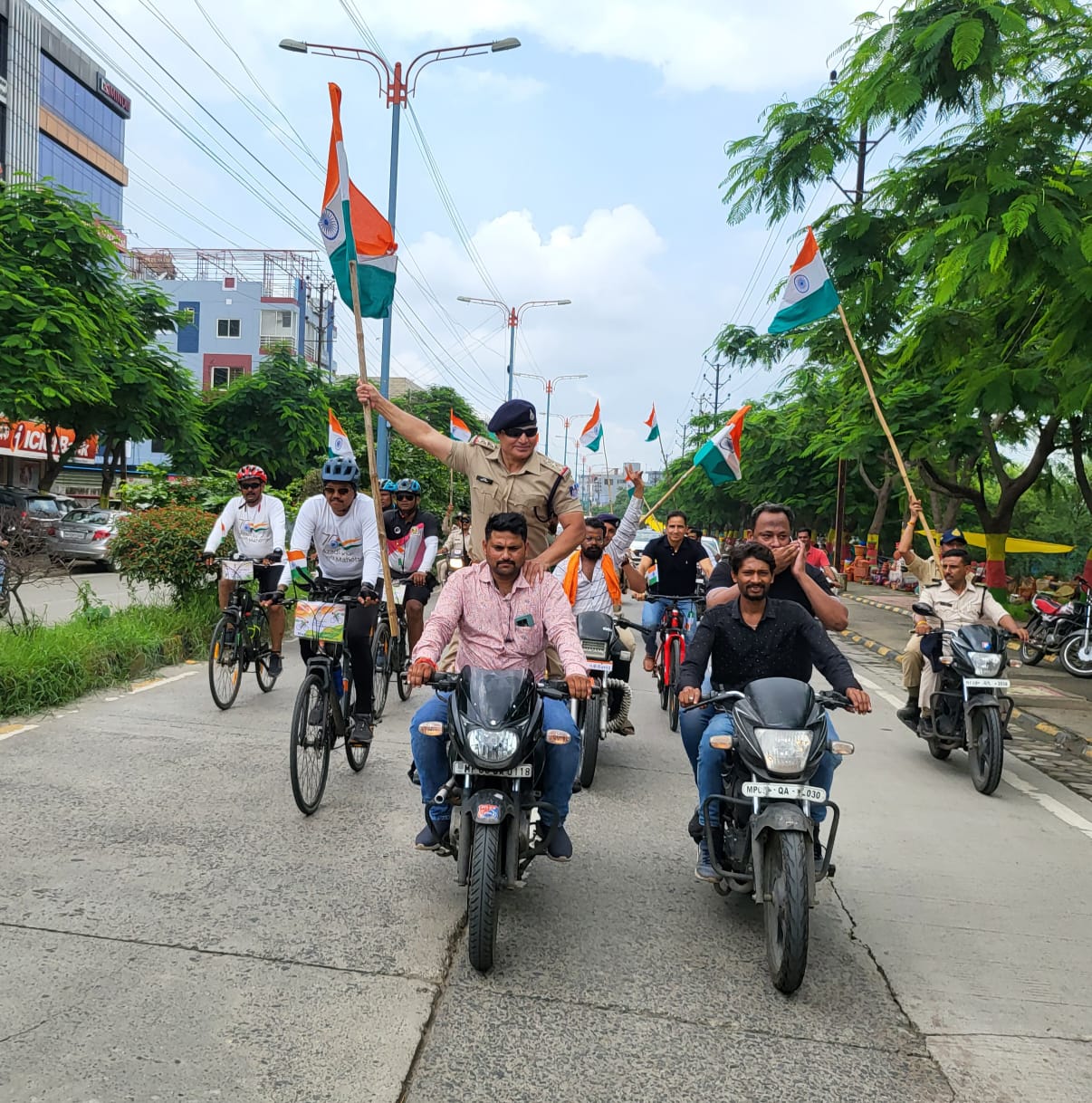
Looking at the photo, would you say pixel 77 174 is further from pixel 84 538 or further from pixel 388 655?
pixel 388 655

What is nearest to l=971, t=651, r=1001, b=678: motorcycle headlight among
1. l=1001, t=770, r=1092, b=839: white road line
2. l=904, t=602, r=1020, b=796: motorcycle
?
l=904, t=602, r=1020, b=796: motorcycle

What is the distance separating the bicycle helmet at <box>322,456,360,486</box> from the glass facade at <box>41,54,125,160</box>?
35.9m

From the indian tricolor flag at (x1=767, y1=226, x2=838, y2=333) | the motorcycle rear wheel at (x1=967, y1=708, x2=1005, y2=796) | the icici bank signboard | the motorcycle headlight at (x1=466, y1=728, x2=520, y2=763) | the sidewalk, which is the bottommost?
the sidewalk

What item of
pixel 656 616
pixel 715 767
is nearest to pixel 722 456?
pixel 656 616

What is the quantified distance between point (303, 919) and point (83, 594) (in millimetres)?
6973

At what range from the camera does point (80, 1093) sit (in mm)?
2775

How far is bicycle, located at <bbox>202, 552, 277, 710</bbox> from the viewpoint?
26.0ft

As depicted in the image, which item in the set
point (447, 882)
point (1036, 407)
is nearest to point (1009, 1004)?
point (447, 882)

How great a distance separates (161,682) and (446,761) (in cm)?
565

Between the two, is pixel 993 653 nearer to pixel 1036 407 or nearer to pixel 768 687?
pixel 768 687

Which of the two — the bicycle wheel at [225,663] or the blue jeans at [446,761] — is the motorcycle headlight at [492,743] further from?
the bicycle wheel at [225,663]

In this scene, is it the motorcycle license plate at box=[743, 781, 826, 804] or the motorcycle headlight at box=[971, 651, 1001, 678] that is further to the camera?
the motorcycle headlight at box=[971, 651, 1001, 678]

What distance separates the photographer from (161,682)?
902 cm

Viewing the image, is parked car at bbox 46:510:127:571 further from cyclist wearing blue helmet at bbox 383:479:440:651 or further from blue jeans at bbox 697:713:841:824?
blue jeans at bbox 697:713:841:824
